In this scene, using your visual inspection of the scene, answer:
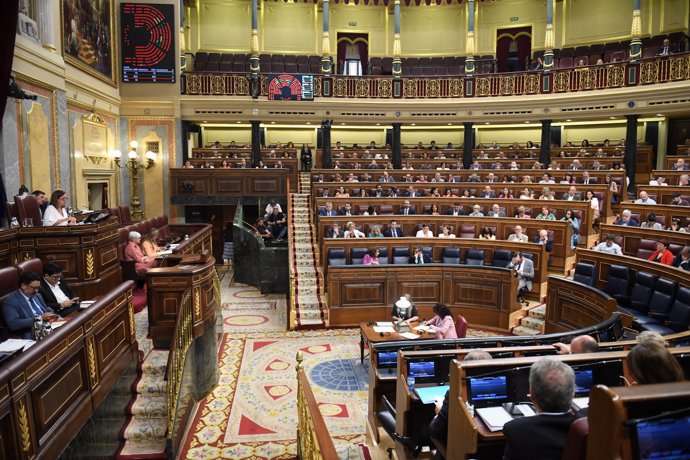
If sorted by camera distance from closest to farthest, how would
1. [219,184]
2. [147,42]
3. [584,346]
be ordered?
[584,346], [147,42], [219,184]

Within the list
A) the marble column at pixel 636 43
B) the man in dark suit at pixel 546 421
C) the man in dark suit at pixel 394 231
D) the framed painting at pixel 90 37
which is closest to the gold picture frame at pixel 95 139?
the framed painting at pixel 90 37

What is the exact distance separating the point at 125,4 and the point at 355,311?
421 inches

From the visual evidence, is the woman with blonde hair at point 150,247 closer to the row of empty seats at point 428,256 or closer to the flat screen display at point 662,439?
the row of empty seats at point 428,256

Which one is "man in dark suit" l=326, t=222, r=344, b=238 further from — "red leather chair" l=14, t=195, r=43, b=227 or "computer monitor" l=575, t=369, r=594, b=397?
"computer monitor" l=575, t=369, r=594, b=397

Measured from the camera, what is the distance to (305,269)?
401 inches

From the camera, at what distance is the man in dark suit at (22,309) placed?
404cm

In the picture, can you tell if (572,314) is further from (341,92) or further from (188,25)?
(188,25)

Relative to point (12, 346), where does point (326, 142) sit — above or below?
above

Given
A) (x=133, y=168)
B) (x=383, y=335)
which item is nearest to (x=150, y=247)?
(x=383, y=335)

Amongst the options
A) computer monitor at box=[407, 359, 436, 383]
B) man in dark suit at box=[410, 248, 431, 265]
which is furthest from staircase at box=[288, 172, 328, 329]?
computer monitor at box=[407, 359, 436, 383]

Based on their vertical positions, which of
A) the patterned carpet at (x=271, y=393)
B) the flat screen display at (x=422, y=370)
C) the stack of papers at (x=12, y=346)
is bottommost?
the patterned carpet at (x=271, y=393)

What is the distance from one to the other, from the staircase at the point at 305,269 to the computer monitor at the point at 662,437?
7.20m

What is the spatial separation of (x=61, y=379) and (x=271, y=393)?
10.2 ft

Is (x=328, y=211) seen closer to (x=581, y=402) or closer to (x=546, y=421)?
(x=581, y=402)
